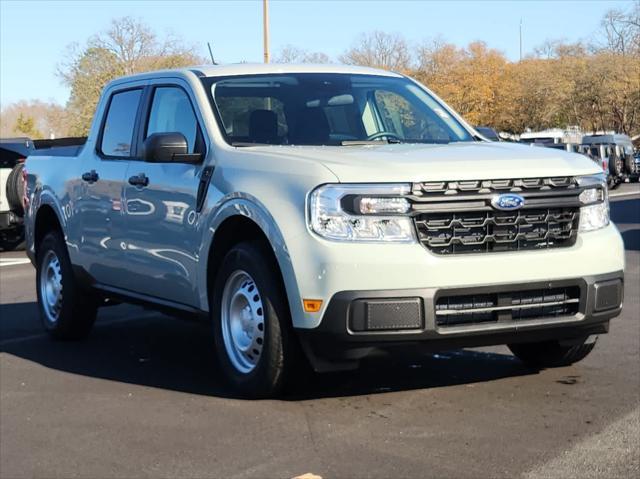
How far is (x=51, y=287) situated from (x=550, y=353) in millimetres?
3999

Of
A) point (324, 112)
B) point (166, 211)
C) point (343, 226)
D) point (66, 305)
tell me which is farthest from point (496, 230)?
point (66, 305)

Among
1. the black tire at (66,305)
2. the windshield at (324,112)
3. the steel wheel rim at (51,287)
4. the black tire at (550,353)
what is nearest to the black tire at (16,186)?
the steel wheel rim at (51,287)

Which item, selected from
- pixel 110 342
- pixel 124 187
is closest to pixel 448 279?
pixel 124 187

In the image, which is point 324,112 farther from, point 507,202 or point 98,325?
point 98,325

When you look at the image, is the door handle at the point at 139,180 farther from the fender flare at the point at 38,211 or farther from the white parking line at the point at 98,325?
the white parking line at the point at 98,325

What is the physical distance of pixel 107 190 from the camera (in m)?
7.35

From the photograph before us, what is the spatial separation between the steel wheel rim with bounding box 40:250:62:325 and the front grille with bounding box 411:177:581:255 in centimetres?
382

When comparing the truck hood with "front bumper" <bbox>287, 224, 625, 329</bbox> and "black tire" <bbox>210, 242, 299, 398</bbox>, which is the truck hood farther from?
"black tire" <bbox>210, 242, 299, 398</bbox>

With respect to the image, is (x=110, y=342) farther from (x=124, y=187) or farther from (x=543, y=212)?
(x=543, y=212)

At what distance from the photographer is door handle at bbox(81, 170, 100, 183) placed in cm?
754

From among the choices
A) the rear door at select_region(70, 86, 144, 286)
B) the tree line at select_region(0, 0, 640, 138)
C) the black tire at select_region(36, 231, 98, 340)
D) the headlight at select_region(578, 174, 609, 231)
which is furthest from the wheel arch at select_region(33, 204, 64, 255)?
the tree line at select_region(0, 0, 640, 138)

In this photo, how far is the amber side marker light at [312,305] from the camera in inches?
209

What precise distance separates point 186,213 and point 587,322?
2.37m

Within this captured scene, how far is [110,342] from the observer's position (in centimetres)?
823
